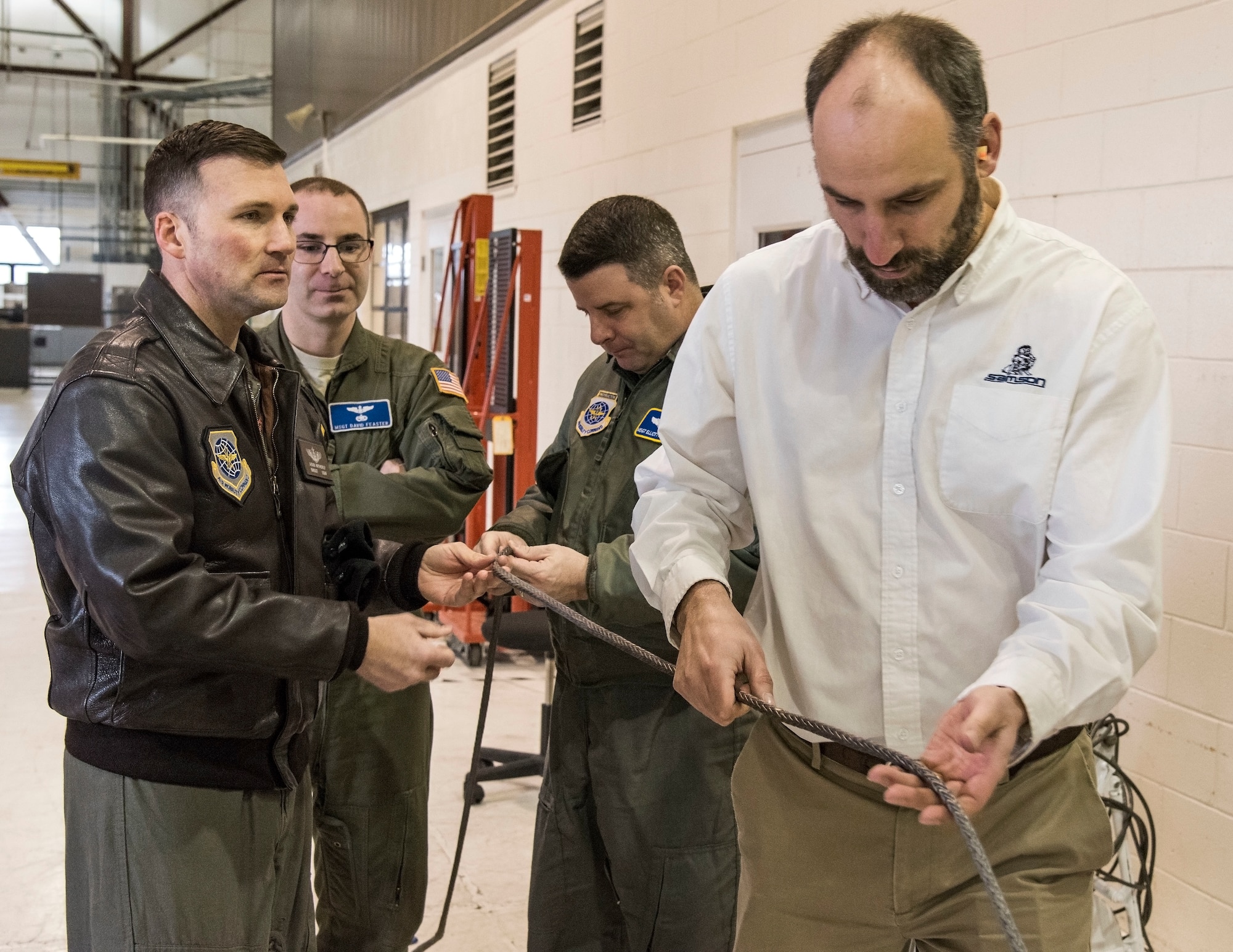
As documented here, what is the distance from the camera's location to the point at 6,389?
18.4m

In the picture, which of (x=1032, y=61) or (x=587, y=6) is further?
(x=587, y=6)

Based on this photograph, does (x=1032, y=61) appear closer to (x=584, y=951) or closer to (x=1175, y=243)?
(x=1175, y=243)

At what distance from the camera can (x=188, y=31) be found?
18.4 metres

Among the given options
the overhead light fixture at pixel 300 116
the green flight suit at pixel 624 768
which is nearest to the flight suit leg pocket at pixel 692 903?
the green flight suit at pixel 624 768

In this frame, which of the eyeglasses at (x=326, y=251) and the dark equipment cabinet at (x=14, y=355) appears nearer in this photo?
the eyeglasses at (x=326, y=251)

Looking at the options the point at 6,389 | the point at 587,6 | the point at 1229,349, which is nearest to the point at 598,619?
the point at 1229,349

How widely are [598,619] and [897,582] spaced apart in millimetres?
809

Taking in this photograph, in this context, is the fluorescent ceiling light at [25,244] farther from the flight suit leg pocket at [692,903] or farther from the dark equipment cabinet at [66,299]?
the flight suit leg pocket at [692,903]

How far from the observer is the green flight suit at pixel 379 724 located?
7.78 feet

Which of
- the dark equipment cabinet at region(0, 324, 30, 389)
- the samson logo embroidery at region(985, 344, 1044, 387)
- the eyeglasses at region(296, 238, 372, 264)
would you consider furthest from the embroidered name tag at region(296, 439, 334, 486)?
the dark equipment cabinet at region(0, 324, 30, 389)

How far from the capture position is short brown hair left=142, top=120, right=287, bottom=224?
68.4 inches

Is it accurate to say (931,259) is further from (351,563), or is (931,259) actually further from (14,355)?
(14,355)

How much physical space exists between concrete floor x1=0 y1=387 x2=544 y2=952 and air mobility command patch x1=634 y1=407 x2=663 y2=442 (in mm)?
1582

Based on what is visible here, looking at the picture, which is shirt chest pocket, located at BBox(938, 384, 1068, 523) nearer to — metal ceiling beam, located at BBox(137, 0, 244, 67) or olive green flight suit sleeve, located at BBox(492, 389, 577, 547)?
olive green flight suit sleeve, located at BBox(492, 389, 577, 547)
